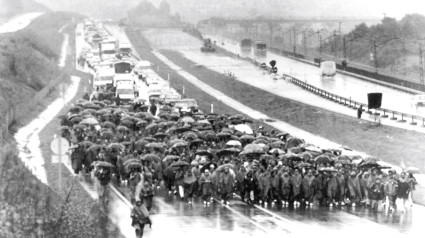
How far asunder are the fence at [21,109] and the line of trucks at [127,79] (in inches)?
206

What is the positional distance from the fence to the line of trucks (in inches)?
206

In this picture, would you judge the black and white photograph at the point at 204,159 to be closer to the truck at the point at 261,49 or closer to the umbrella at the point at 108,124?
the umbrella at the point at 108,124

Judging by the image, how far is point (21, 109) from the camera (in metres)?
56.8

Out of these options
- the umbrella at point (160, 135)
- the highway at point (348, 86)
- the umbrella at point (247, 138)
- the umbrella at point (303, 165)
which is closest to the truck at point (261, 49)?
the highway at point (348, 86)

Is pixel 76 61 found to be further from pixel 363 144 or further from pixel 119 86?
pixel 363 144

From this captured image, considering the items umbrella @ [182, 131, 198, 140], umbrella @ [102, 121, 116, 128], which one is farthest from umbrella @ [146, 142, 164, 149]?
umbrella @ [102, 121, 116, 128]

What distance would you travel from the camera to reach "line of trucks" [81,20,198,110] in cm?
6700

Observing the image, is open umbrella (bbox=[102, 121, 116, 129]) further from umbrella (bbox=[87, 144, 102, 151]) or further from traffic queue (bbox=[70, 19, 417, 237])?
umbrella (bbox=[87, 144, 102, 151])

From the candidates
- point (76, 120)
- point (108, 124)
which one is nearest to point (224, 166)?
point (108, 124)

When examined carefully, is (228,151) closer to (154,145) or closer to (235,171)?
(154,145)

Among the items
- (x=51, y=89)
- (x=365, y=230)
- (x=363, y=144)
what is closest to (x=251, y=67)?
(x=51, y=89)

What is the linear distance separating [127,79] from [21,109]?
15653mm

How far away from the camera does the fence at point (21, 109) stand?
4712cm

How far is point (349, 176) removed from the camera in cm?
3198
